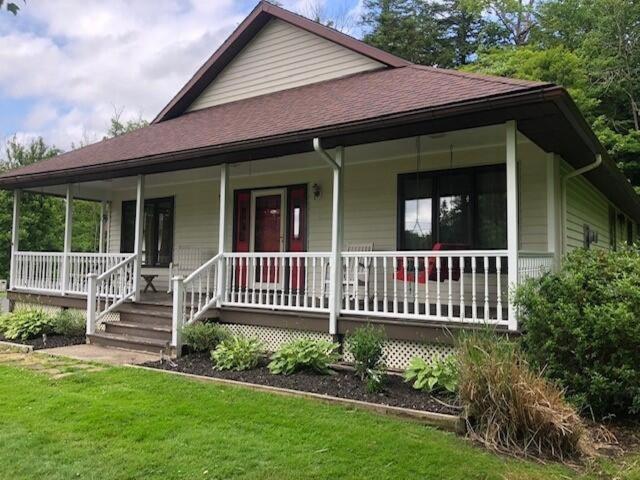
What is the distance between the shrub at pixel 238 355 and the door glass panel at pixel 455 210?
3.33 meters

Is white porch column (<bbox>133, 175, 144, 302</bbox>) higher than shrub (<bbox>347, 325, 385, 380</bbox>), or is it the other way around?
white porch column (<bbox>133, 175, 144, 302</bbox>)

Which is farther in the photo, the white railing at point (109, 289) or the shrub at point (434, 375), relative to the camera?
the white railing at point (109, 289)

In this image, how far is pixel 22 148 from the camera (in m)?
29.2

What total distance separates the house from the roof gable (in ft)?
0.12

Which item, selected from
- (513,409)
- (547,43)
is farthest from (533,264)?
(547,43)

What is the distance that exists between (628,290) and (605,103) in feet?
67.3

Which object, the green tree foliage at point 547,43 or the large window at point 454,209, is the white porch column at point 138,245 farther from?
the green tree foliage at point 547,43

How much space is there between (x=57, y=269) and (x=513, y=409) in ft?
31.1

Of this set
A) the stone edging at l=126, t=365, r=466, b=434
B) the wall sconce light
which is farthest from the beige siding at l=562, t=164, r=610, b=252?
the stone edging at l=126, t=365, r=466, b=434

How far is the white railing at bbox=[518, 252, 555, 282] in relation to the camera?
18.9 feet

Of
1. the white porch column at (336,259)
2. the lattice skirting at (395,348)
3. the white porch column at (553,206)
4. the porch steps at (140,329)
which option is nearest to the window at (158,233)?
the porch steps at (140,329)

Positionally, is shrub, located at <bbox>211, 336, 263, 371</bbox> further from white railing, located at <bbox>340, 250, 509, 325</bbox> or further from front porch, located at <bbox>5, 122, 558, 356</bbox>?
white railing, located at <bbox>340, 250, 509, 325</bbox>

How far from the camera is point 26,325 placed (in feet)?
A: 29.0

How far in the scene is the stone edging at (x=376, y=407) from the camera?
175 inches
